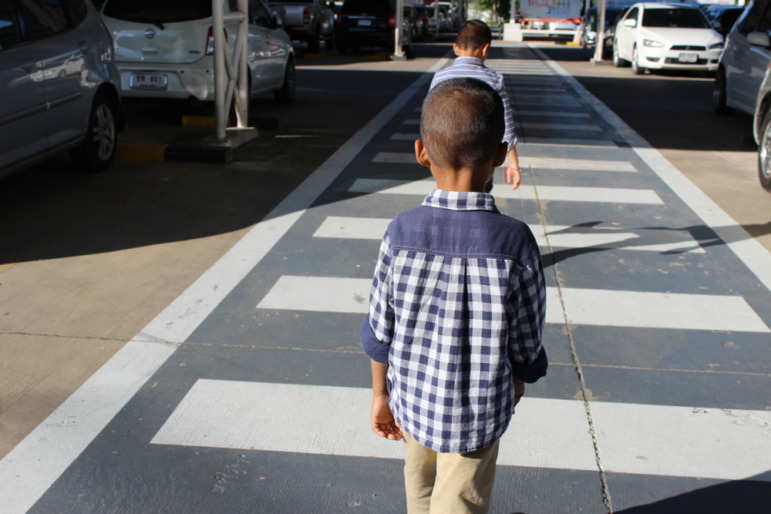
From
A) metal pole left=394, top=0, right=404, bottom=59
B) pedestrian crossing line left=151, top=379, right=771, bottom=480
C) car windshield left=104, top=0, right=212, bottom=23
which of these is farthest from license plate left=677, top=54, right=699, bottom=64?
pedestrian crossing line left=151, top=379, right=771, bottom=480

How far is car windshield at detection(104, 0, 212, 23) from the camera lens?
929 cm

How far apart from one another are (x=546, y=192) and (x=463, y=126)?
5.59 metres

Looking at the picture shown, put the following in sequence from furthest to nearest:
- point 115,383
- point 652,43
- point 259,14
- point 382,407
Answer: point 652,43
point 259,14
point 115,383
point 382,407

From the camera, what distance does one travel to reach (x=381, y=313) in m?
1.93

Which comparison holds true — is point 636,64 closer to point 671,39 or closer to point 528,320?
point 671,39

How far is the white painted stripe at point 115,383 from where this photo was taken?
281 centimetres

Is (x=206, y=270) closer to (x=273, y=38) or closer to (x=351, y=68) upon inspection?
(x=273, y=38)

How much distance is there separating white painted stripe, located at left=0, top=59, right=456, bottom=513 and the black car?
66.6 ft

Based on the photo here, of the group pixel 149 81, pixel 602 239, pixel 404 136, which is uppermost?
pixel 149 81

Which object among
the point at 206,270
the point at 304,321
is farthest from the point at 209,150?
the point at 304,321

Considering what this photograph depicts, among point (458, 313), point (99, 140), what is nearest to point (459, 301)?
point (458, 313)

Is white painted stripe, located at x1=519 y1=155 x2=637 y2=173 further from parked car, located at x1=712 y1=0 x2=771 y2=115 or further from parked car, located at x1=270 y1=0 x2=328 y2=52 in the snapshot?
parked car, located at x1=270 y1=0 x2=328 y2=52

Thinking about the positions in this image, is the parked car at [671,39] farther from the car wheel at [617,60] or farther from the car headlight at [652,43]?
the car wheel at [617,60]

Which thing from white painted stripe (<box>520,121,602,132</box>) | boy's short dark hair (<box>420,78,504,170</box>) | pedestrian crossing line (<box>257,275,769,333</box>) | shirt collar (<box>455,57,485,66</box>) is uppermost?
shirt collar (<box>455,57,485,66</box>)
